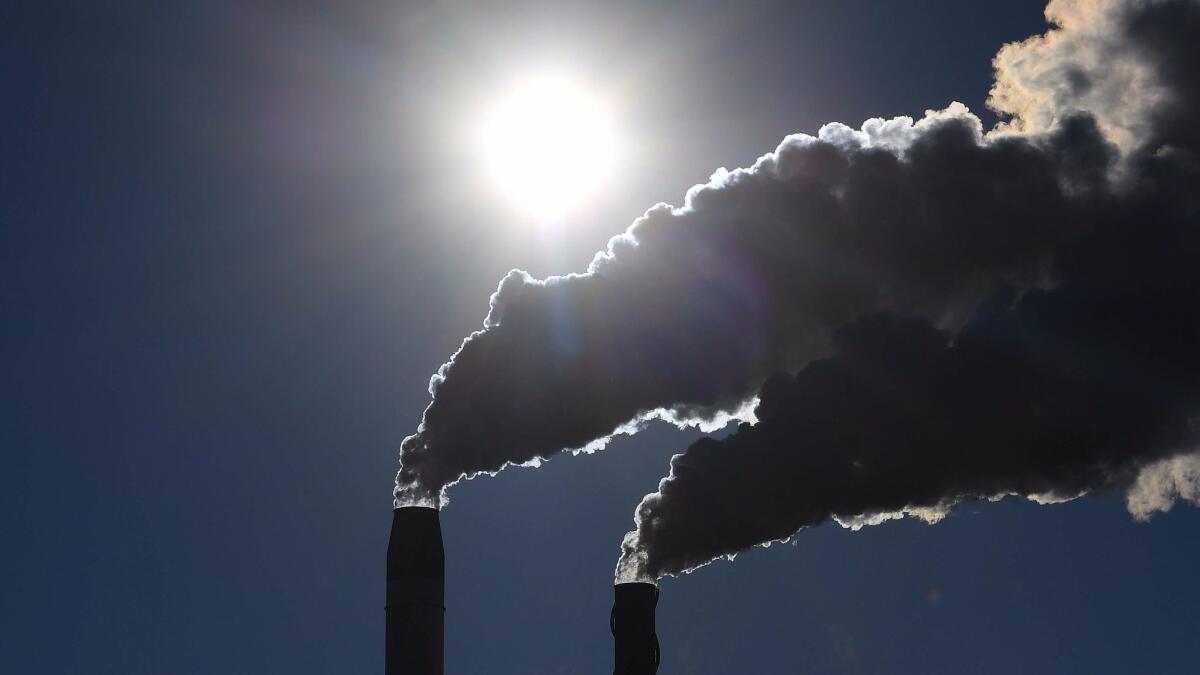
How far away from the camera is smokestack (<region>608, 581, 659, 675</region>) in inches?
1518

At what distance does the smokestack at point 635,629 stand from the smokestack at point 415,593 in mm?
4835

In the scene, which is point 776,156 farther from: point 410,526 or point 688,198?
point 410,526

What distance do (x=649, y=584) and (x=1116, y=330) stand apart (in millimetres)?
14583

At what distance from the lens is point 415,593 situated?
38.6 m

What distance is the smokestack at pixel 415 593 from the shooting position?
123ft

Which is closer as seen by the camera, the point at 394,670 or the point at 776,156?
the point at 394,670

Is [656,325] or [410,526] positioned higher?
[656,325]

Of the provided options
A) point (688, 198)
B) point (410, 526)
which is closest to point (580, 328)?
point (688, 198)

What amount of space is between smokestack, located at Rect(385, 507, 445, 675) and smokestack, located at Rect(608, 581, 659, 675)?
484 cm

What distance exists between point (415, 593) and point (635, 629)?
6.09 m

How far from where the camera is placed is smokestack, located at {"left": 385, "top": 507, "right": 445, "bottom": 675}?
37625 millimetres

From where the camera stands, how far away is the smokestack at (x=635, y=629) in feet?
127

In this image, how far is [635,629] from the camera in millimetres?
38969

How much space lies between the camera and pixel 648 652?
3884 cm
